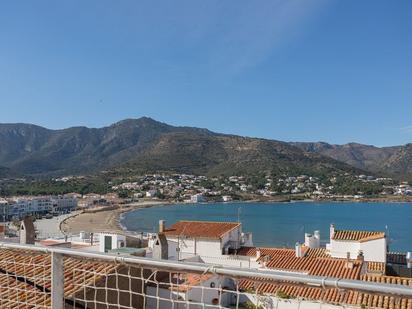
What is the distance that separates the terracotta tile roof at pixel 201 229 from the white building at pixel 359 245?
4.24 m

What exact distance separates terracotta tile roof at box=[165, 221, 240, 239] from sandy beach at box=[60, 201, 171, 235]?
2957 cm

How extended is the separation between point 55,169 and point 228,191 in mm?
88949

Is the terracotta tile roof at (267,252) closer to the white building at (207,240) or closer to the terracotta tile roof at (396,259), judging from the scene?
the white building at (207,240)

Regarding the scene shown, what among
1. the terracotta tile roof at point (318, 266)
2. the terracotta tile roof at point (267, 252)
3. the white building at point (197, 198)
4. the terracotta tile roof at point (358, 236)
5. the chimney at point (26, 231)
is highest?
the chimney at point (26, 231)

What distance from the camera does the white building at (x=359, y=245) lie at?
18375mm

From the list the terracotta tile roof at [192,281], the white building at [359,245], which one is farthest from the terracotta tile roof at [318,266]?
the terracotta tile roof at [192,281]

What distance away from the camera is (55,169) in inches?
7200

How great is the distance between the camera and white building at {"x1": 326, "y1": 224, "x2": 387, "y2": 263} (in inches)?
723

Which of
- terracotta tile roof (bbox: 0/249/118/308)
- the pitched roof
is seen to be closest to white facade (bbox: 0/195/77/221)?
the pitched roof

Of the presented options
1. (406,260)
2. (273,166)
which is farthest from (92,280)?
(273,166)

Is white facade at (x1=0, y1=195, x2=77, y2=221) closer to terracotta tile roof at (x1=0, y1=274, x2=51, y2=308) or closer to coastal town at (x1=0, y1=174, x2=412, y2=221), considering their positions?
coastal town at (x1=0, y1=174, x2=412, y2=221)

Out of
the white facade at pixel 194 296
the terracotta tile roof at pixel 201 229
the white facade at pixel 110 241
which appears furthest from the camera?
the terracotta tile roof at pixel 201 229

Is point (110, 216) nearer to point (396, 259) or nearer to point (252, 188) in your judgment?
point (252, 188)

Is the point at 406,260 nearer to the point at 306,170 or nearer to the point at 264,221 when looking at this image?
the point at 264,221
